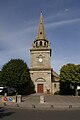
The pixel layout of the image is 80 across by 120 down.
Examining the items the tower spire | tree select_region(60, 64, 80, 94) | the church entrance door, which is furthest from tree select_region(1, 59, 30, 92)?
the tower spire

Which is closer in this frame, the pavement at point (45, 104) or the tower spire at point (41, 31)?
the pavement at point (45, 104)

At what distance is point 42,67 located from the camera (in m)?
54.8

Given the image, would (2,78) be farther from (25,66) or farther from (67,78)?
(67,78)

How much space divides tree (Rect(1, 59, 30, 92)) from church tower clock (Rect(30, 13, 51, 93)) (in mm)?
6709

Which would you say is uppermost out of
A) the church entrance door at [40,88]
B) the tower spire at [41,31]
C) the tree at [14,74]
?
the tower spire at [41,31]

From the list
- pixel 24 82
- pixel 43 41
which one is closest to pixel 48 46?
pixel 43 41

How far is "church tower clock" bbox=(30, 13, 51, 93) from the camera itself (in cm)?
5384

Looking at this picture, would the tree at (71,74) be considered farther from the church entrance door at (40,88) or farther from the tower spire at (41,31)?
the tower spire at (41,31)

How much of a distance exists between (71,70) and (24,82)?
37.3 feet

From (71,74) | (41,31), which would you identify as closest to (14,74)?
(71,74)

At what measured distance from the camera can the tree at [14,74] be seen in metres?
45.7

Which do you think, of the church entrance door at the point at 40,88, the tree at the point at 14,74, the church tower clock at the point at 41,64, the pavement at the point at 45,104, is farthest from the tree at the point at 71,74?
the pavement at the point at 45,104

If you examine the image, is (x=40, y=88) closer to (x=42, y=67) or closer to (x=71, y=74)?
(x=42, y=67)

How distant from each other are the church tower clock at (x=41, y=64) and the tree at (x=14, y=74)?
264 inches
